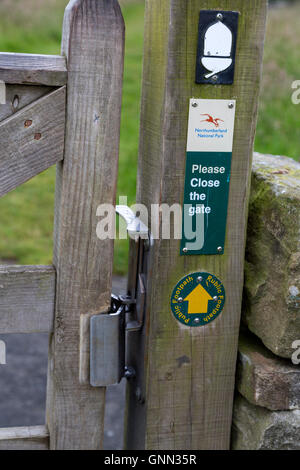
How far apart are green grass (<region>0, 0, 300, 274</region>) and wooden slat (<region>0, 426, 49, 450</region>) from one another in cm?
310

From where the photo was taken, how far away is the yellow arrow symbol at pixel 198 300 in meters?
1.96

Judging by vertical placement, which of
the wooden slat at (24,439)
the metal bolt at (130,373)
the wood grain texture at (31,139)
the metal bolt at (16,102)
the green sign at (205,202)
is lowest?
the wooden slat at (24,439)

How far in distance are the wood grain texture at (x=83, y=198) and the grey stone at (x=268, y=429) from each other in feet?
1.59

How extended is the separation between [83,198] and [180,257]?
356 millimetres

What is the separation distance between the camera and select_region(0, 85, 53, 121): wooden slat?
1.65 meters

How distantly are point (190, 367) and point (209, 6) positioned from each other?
3.59 ft

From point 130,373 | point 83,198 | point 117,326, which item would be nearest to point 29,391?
point 130,373

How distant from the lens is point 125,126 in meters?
7.55

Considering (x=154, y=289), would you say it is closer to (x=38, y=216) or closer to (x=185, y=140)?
(x=185, y=140)

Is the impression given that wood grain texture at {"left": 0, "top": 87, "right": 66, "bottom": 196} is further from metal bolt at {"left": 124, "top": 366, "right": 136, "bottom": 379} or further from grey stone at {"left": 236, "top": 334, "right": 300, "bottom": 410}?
grey stone at {"left": 236, "top": 334, "right": 300, "bottom": 410}

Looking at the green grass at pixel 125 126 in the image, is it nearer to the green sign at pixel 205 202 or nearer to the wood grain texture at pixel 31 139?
the green sign at pixel 205 202

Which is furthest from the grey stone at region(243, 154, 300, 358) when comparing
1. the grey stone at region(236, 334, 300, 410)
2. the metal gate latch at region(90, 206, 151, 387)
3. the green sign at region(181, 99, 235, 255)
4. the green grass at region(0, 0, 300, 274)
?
the green grass at region(0, 0, 300, 274)

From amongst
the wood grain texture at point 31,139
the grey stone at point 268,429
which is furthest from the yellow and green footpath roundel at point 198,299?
the wood grain texture at point 31,139

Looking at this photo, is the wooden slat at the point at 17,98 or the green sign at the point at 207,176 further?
the green sign at the point at 207,176
